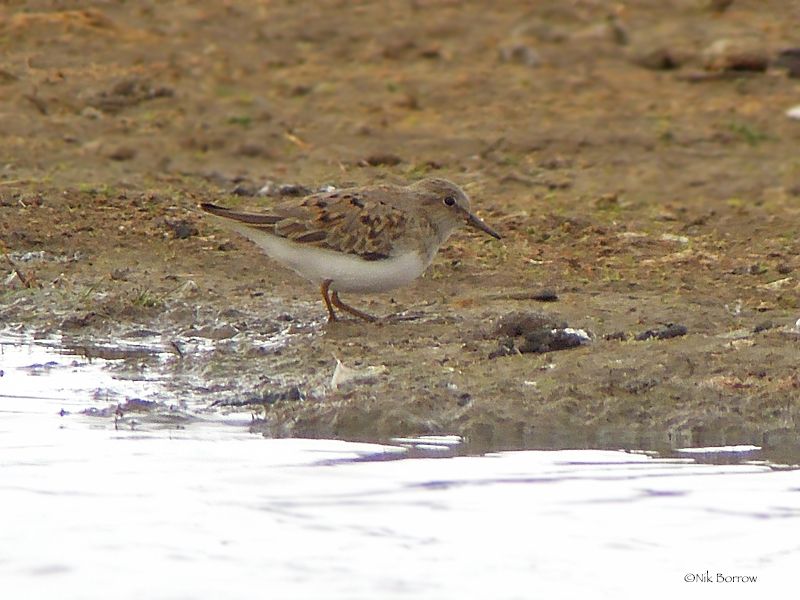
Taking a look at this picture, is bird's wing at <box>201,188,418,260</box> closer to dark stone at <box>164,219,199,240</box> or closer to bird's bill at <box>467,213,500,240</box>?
bird's bill at <box>467,213,500,240</box>

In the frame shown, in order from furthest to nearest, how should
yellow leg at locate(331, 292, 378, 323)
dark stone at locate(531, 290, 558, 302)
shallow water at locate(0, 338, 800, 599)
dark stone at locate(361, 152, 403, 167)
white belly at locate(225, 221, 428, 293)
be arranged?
dark stone at locate(361, 152, 403, 167), dark stone at locate(531, 290, 558, 302), yellow leg at locate(331, 292, 378, 323), white belly at locate(225, 221, 428, 293), shallow water at locate(0, 338, 800, 599)

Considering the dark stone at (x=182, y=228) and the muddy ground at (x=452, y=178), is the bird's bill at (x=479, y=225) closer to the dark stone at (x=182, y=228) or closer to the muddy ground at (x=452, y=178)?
the muddy ground at (x=452, y=178)

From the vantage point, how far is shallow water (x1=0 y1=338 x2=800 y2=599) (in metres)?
5.67

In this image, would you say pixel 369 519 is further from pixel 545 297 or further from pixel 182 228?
pixel 182 228

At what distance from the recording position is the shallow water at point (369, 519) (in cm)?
567

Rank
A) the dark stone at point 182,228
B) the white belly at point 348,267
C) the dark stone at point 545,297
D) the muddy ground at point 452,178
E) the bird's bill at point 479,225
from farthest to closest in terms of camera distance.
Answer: the dark stone at point 182,228
the bird's bill at point 479,225
the dark stone at point 545,297
the white belly at point 348,267
the muddy ground at point 452,178

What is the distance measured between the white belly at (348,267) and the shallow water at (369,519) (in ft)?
5.81

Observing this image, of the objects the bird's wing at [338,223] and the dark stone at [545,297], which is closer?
the bird's wing at [338,223]

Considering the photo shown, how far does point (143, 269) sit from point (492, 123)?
390cm

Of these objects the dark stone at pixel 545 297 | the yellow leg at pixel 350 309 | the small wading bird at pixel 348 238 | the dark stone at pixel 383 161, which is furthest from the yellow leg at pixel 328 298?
the dark stone at pixel 383 161

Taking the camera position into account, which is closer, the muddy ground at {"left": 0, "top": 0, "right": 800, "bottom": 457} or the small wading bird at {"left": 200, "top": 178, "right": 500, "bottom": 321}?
the muddy ground at {"left": 0, "top": 0, "right": 800, "bottom": 457}

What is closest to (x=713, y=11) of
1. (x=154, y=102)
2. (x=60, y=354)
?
(x=154, y=102)

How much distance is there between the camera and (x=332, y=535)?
19.9ft

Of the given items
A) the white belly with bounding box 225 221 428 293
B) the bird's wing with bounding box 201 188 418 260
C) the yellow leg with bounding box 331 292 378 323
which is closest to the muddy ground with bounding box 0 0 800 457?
the yellow leg with bounding box 331 292 378 323
